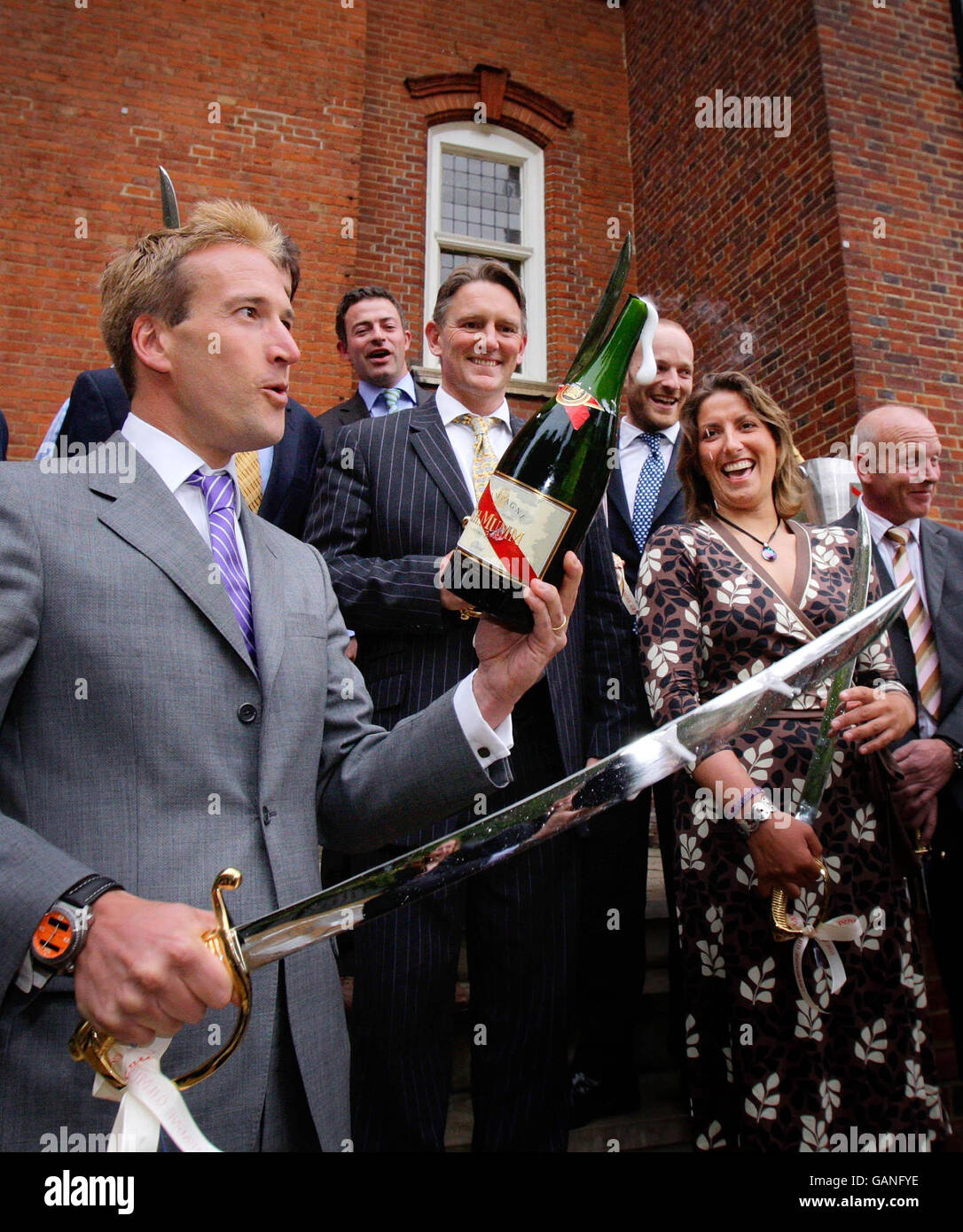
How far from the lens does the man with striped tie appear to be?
254cm

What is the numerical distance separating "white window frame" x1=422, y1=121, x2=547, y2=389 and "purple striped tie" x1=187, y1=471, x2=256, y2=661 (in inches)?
234

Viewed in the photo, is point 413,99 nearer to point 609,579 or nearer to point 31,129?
point 31,129

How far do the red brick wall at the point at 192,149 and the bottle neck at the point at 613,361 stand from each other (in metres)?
4.52

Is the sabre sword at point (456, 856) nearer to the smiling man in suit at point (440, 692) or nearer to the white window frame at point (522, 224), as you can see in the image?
the smiling man in suit at point (440, 692)

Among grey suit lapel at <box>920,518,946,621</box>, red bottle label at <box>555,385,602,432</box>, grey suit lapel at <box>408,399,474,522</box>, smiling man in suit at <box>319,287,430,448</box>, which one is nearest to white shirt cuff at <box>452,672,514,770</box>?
red bottle label at <box>555,385,602,432</box>

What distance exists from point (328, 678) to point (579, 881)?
147cm

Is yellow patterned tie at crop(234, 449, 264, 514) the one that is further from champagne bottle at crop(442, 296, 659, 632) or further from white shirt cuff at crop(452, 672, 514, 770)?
white shirt cuff at crop(452, 672, 514, 770)

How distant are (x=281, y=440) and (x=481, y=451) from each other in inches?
20.2

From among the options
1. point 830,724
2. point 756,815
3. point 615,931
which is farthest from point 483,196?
point 756,815

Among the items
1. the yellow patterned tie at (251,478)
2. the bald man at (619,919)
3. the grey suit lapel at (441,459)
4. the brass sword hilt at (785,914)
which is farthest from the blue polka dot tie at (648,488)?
the brass sword hilt at (785,914)

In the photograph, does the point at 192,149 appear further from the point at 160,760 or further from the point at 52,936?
the point at 52,936

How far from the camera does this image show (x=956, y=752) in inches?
102

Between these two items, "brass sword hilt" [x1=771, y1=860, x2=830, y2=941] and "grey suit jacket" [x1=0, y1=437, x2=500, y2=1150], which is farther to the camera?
"brass sword hilt" [x1=771, y1=860, x2=830, y2=941]
